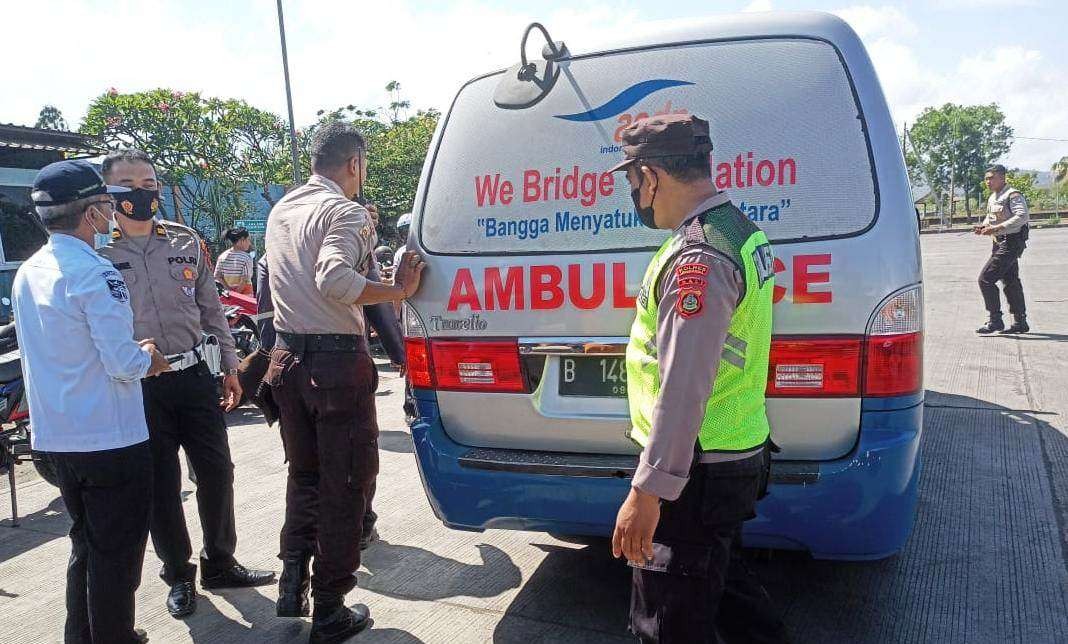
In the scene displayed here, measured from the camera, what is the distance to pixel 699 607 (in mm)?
1937

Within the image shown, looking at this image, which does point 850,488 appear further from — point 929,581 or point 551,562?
point 551,562

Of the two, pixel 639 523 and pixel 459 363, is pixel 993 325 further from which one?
pixel 639 523

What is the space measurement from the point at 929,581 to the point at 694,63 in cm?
226

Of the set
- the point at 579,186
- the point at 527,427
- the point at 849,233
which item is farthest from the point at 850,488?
the point at 579,186

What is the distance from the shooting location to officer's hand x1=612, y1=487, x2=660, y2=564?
1.84 m

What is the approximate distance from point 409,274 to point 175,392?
1.18 metres

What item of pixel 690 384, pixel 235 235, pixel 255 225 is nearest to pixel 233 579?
pixel 690 384

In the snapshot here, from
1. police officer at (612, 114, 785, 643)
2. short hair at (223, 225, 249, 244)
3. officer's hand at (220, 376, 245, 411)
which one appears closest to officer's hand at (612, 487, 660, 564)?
police officer at (612, 114, 785, 643)

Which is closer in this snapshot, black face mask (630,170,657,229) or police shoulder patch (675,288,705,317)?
police shoulder patch (675,288,705,317)

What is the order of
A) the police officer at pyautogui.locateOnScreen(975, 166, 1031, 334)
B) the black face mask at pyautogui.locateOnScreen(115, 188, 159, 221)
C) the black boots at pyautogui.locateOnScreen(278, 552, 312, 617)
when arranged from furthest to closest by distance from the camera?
the police officer at pyautogui.locateOnScreen(975, 166, 1031, 334) < the black face mask at pyautogui.locateOnScreen(115, 188, 159, 221) < the black boots at pyautogui.locateOnScreen(278, 552, 312, 617)

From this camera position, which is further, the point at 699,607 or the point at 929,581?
the point at 929,581

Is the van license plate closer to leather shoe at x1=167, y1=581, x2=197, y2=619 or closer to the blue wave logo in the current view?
the blue wave logo

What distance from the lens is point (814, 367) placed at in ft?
8.05

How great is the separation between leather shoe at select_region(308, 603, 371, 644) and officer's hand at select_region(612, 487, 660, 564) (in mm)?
1521
